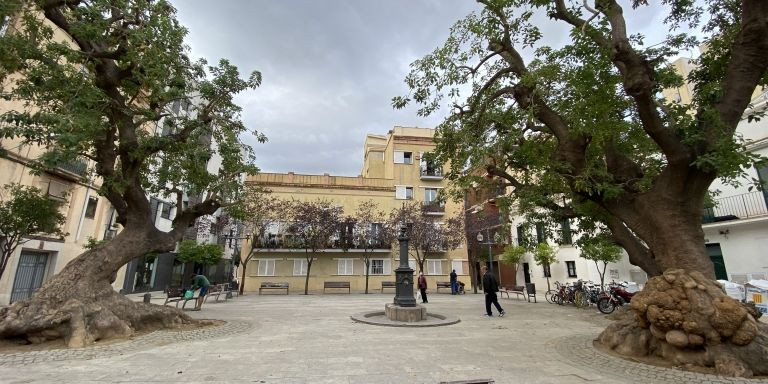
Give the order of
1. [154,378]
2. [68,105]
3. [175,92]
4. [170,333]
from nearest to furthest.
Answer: [154,378] → [68,105] → [170,333] → [175,92]

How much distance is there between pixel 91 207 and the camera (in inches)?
747

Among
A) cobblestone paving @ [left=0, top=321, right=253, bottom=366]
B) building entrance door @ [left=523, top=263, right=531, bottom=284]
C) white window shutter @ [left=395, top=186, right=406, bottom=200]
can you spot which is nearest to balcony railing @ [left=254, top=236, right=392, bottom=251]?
white window shutter @ [left=395, top=186, right=406, bottom=200]

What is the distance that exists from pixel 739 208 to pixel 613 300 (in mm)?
7541

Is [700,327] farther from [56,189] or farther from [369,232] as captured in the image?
[369,232]

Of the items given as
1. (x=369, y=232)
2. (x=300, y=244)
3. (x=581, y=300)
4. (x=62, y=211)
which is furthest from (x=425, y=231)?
(x=62, y=211)

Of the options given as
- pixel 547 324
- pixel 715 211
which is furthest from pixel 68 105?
pixel 715 211

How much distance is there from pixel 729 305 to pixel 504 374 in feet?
11.9

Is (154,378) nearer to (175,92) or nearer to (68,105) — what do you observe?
(68,105)

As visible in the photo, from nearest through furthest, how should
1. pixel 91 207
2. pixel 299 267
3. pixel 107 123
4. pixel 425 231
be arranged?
pixel 107 123 → pixel 91 207 → pixel 425 231 → pixel 299 267

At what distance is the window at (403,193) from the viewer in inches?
1209

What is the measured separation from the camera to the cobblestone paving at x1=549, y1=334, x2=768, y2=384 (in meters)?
5.31

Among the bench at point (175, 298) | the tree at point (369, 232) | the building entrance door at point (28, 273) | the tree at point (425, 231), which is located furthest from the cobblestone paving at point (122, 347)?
the tree at point (369, 232)

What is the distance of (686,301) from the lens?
19.4 ft

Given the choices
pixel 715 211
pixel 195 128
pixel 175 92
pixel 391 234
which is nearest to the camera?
pixel 175 92
